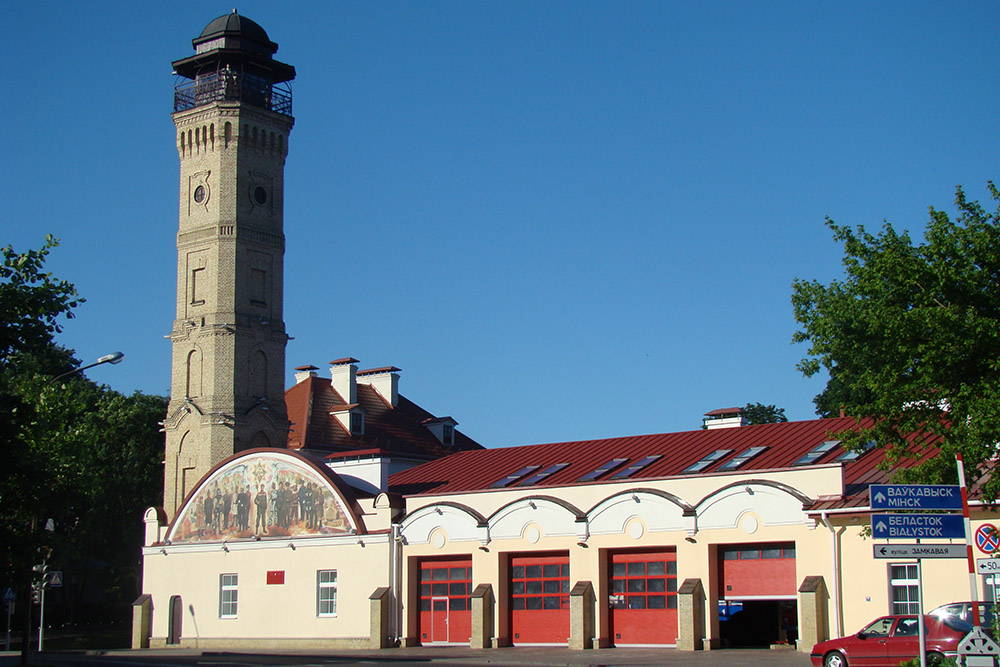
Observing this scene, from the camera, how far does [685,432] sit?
3934cm

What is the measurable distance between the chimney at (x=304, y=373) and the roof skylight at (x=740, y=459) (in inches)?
1554

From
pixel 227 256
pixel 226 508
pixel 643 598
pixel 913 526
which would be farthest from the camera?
pixel 227 256

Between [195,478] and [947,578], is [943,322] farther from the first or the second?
[195,478]

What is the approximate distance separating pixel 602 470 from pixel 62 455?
21.3m

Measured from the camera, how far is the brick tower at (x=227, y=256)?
56.7m

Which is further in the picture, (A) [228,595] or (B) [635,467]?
(A) [228,595]

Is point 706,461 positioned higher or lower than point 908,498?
higher

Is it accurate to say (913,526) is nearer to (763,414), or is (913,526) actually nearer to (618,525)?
(618,525)

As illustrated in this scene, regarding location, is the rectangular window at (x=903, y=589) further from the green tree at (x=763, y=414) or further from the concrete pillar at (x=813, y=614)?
the green tree at (x=763, y=414)

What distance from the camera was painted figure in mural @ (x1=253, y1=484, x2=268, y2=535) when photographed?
4244 centimetres

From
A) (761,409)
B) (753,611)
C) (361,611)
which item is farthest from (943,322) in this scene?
(761,409)

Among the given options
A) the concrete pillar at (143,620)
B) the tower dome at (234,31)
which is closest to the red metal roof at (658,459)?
the concrete pillar at (143,620)

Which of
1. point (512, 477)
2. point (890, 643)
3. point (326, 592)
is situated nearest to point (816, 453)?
point (890, 643)

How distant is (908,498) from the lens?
18.5m
